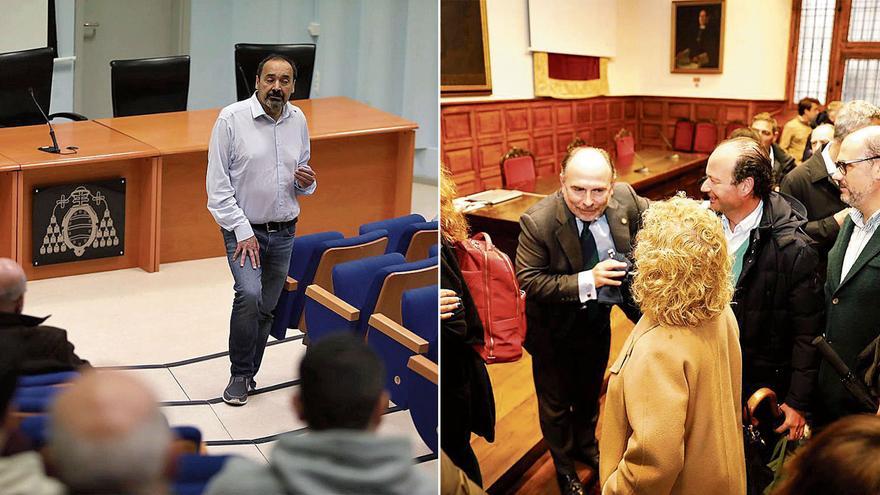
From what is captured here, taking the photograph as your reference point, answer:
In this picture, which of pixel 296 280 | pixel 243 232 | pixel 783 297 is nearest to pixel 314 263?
pixel 296 280

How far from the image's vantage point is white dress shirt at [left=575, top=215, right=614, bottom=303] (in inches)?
57.9

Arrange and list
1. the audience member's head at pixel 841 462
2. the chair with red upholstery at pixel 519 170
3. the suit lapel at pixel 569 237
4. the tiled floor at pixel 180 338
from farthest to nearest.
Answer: the chair with red upholstery at pixel 519 170
the suit lapel at pixel 569 237
the audience member's head at pixel 841 462
the tiled floor at pixel 180 338

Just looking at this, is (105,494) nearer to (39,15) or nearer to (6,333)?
(6,333)

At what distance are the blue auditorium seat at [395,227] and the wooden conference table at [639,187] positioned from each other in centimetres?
43

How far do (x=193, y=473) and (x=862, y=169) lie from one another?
45.8 inches

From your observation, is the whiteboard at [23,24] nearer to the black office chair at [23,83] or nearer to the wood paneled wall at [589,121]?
the black office chair at [23,83]

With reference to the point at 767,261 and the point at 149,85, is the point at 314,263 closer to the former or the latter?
the point at 149,85

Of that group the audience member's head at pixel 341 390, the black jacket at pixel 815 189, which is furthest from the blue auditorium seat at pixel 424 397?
the black jacket at pixel 815 189

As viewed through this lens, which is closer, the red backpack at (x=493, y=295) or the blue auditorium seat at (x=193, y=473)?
the blue auditorium seat at (x=193, y=473)

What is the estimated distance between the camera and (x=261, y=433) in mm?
979

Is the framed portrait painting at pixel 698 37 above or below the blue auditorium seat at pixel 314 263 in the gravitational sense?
above

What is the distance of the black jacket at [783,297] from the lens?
1445mm

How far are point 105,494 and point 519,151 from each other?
1.52 meters

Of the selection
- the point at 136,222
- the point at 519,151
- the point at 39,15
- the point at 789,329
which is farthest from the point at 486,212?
the point at 39,15
